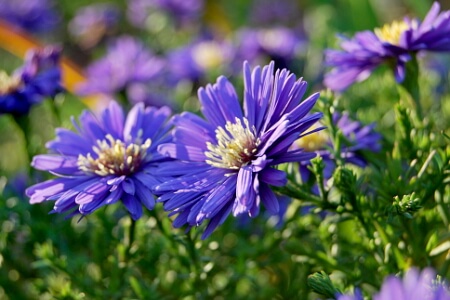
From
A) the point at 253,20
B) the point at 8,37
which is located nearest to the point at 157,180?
the point at 8,37

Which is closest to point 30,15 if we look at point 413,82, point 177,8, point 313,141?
point 177,8

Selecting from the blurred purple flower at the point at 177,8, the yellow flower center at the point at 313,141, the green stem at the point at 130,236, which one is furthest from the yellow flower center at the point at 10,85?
the blurred purple flower at the point at 177,8

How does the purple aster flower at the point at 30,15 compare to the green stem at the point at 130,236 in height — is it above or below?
above

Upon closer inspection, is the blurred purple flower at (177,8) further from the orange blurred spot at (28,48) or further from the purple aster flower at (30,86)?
the purple aster flower at (30,86)

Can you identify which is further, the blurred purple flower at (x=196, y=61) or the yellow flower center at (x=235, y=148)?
the blurred purple flower at (x=196, y=61)

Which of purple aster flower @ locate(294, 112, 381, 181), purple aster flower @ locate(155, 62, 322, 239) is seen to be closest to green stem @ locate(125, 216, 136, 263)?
purple aster flower @ locate(155, 62, 322, 239)

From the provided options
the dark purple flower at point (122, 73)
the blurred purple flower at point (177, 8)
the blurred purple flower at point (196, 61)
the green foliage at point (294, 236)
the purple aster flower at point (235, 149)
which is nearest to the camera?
the purple aster flower at point (235, 149)
